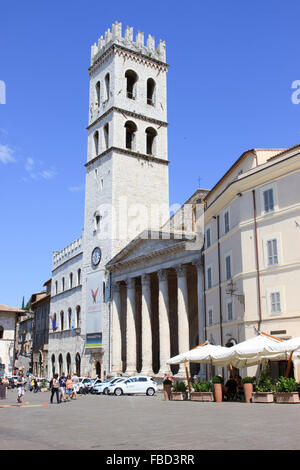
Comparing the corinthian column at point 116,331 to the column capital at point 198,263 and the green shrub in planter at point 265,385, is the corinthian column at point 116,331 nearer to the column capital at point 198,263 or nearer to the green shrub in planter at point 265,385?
the column capital at point 198,263

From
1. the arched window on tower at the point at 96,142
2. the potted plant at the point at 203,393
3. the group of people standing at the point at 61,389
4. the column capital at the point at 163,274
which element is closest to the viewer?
the potted plant at the point at 203,393

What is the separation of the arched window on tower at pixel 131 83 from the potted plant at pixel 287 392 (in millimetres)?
42815

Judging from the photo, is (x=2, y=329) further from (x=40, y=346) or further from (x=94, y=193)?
(x=94, y=193)

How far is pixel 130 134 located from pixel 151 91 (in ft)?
19.9

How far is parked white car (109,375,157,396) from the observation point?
35.5m

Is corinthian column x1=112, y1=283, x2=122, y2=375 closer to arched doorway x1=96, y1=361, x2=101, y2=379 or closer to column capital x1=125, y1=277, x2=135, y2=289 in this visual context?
column capital x1=125, y1=277, x2=135, y2=289

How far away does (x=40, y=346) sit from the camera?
72000mm

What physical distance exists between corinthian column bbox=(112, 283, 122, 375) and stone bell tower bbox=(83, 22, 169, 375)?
950 mm

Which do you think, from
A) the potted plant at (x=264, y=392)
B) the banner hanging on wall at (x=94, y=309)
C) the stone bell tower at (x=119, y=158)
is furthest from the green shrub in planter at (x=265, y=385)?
the banner hanging on wall at (x=94, y=309)

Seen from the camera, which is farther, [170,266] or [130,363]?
[130,363]

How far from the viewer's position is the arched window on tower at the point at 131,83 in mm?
56847

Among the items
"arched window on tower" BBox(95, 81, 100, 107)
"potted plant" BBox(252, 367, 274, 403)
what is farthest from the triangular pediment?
"arched window on tower" BBox(95, 81, 100, 107)
